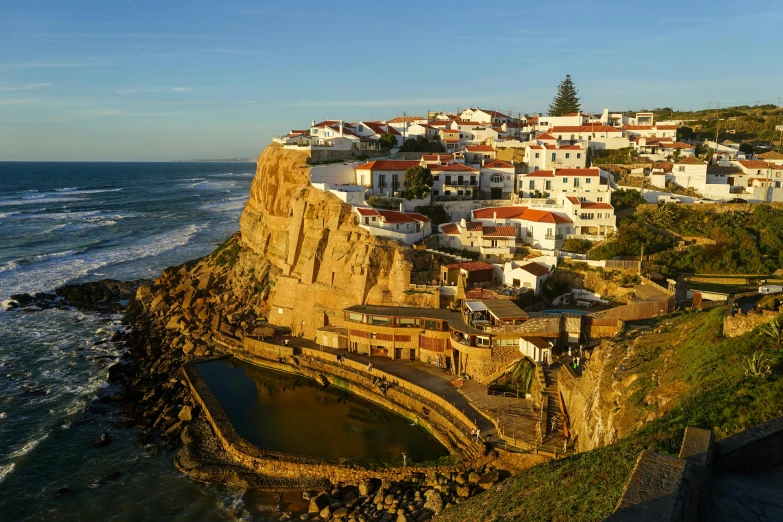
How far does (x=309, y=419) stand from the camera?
94.1 ft

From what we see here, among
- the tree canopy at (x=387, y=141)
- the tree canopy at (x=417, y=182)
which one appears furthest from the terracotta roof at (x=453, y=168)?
the tree canopy at (x=387, y=141)

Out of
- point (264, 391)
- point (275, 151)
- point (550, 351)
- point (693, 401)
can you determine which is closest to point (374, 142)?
point (275, 151)

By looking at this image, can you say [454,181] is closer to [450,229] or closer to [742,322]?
[450,229]

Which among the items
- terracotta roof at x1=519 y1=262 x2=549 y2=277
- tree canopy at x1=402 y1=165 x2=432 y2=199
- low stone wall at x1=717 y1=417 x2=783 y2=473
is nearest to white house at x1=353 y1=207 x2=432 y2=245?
tree canopy at x1=402 y1=165 x2=432 y2=199

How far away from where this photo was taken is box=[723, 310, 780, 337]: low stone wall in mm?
17547

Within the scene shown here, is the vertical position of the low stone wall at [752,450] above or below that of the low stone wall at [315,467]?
above

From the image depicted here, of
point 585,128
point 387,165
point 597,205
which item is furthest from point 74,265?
point 585,128

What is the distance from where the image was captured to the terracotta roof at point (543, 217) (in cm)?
3825

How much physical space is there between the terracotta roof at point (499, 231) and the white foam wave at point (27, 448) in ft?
88.1

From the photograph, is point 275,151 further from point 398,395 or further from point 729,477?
point 729,477

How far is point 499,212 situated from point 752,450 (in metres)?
32.1

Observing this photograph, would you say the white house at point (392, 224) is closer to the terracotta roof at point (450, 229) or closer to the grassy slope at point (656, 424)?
the terracotta roof at point (450, 229)

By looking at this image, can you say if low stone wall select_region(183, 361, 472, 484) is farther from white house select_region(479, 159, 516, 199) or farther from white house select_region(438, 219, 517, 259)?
white house select_region(479, 159, 516, 199)

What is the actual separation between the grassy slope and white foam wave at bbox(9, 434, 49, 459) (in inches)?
772
